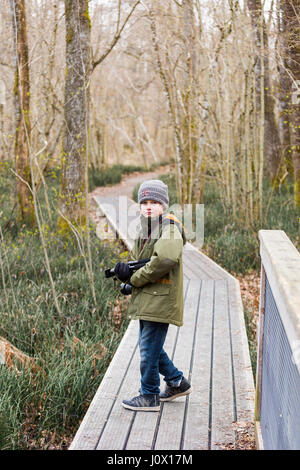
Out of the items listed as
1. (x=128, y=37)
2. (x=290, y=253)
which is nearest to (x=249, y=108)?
(x=290, y=253)

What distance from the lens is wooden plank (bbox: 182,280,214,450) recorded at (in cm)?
277

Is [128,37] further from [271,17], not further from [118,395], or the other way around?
[118,395]

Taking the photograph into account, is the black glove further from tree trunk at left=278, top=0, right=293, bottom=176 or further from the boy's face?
tree trunk at left=278, top=0, right=293, bottom=176

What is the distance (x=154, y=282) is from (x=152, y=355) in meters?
0.44

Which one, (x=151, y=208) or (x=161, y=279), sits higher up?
(x=151, y=208)

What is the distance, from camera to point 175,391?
3.23m

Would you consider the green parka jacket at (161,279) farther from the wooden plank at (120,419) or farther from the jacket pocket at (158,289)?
the wooden plank at (120,419)

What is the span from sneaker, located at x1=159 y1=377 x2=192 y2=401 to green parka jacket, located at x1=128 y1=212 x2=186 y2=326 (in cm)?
57

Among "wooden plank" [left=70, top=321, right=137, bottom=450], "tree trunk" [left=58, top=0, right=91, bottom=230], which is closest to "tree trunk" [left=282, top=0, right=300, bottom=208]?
"tree trunk" [left=58, top=0, right=91, bottom=230]

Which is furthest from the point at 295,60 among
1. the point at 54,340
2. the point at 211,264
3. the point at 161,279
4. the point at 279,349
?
the point at 279,349

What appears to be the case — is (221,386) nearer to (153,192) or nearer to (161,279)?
(161,279)

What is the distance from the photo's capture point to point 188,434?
2.82 meters

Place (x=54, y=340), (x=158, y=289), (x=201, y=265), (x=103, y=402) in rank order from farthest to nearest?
(x=201, y=265) < (x=54, y=340) < (x=103, y=402) < (x=158, y=289)

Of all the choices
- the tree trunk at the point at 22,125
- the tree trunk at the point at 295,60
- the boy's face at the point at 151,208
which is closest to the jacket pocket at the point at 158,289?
the boy's face at the point at 151,208
